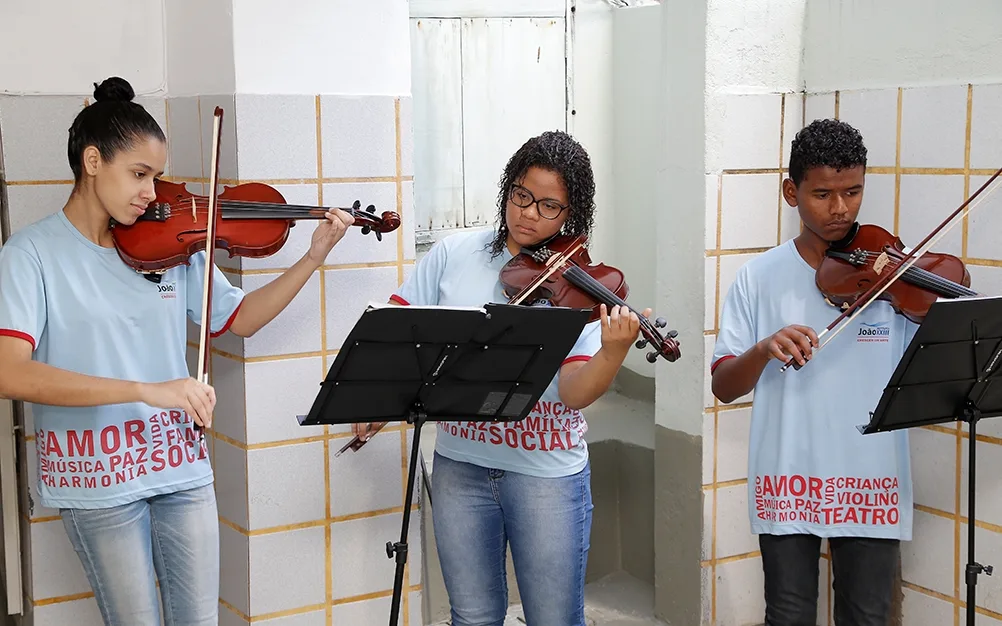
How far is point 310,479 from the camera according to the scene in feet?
8.52

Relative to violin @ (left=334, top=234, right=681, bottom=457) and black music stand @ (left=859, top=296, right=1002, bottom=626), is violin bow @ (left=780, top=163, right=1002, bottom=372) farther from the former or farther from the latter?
violin @ (left=334, top=234, right=681, bottom=457)

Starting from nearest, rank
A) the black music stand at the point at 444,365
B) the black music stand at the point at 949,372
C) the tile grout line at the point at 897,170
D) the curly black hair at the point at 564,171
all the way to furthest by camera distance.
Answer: the black music stand at the point at 444,365
the black music stand at the point at 949,372
the curly black hair at the point at 564,171
the tile grout line at the point at 897,170

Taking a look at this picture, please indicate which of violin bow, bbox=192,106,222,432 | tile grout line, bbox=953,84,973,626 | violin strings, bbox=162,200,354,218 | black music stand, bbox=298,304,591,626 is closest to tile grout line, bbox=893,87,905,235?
tile grout line, bbox=953,84,973,626

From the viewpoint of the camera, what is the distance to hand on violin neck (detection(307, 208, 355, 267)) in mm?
2246

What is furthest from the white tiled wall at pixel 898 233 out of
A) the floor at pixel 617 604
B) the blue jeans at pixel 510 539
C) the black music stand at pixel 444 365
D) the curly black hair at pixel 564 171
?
the black music stand at pixel 444 365

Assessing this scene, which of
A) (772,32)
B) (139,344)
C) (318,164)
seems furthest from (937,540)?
(139,344)

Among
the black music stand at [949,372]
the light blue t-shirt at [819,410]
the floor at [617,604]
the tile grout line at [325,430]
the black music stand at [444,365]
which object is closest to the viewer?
the black music stand at [444,365]

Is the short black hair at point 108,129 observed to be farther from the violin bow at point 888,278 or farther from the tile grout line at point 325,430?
the violin bow at point 888,278

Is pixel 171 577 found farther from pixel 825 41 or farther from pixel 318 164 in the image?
pixel 825 41

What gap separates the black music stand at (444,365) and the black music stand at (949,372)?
598 mm

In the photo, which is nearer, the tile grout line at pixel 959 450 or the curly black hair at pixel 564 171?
the curly black hair at pixel 564 171

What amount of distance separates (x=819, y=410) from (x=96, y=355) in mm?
1399

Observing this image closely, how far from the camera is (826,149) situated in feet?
7.50

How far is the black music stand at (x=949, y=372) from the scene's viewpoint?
202cm
